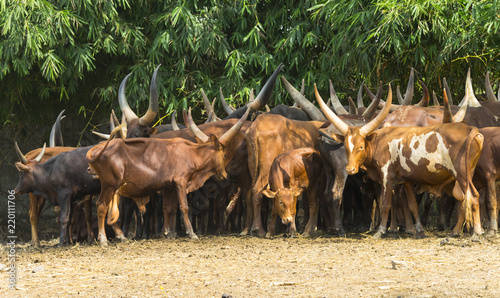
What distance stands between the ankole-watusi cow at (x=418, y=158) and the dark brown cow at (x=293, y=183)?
533 mm

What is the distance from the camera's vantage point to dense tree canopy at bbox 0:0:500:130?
10.3m

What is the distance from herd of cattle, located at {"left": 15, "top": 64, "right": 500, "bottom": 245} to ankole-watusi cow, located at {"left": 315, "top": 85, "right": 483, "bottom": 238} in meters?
0.01

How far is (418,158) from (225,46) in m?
5.18

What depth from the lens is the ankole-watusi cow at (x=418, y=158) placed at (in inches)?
283

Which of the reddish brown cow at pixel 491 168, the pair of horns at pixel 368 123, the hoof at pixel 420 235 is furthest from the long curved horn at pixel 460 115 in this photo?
the hoof at pixel 420 235

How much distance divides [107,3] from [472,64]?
224 inches

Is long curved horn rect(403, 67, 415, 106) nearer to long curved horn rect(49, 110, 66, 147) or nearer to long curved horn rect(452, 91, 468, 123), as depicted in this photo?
long curved horn rect(452, 91, 468, 123)

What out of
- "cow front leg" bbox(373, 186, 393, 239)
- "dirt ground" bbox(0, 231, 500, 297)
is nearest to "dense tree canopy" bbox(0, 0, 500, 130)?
"cow front leg" bbox(373, 186, 393, 239)

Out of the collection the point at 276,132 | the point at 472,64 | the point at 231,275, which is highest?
the point at 472,64

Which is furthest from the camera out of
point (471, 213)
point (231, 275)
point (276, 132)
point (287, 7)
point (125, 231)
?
point (287, 7)

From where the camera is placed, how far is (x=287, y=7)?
1219 cm

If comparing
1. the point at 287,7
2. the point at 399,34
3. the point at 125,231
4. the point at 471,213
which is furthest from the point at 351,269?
the point at 287,7

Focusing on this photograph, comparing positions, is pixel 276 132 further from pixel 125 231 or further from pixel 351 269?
pixel 351 269

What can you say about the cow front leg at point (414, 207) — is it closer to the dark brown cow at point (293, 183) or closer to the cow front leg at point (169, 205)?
the dark brown cow at point (293, 183)
